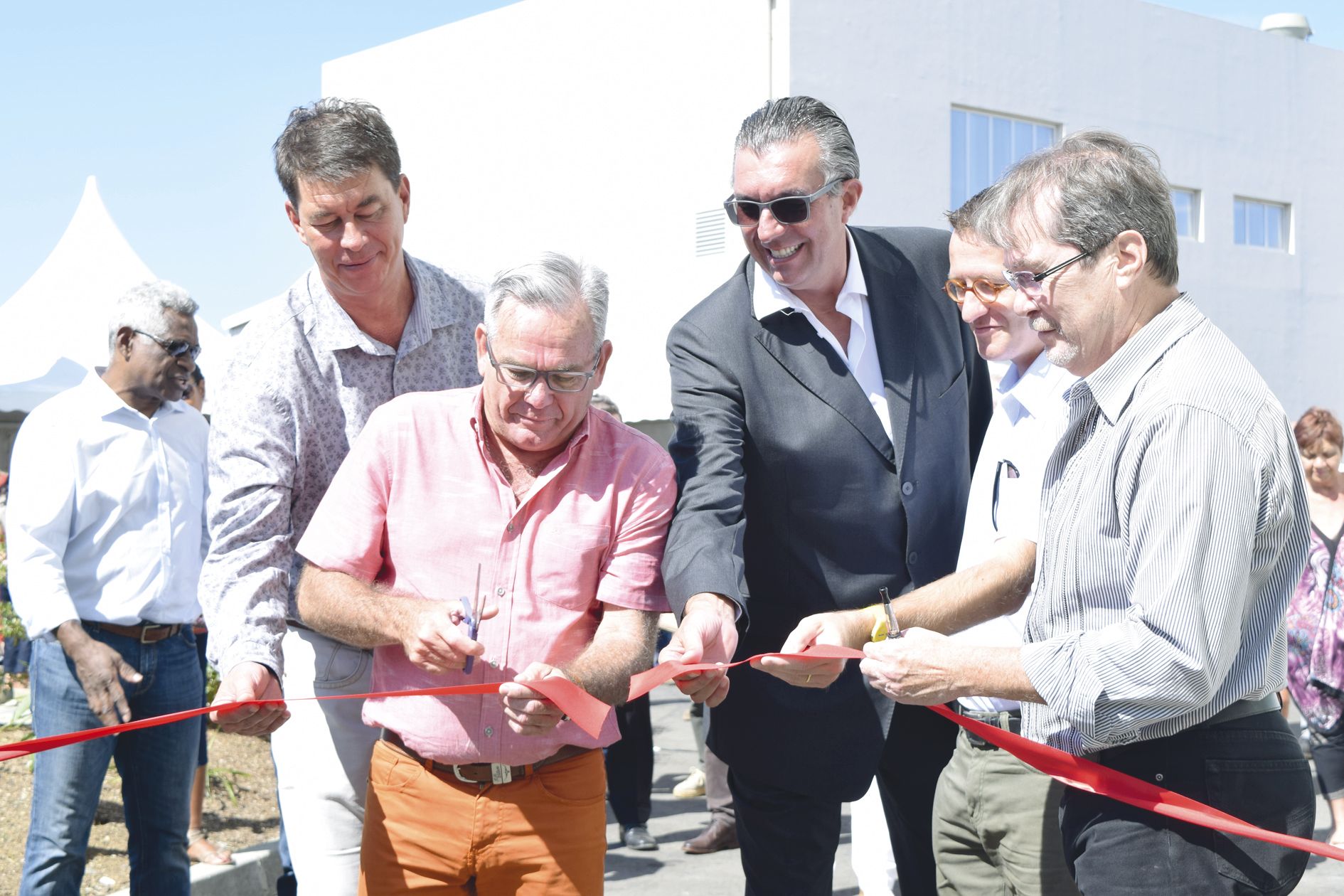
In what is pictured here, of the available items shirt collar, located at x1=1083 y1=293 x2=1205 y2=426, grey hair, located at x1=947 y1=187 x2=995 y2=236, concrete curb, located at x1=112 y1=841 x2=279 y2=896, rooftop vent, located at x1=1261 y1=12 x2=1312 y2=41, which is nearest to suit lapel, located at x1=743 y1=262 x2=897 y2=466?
grey hair, located at x1=947 y1=187 x2=995 y2=236

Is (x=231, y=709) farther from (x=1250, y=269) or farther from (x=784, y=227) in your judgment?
(x=1250, y=269)

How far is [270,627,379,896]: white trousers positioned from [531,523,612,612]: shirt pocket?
0.63 m

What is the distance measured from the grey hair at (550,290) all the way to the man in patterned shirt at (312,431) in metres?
0.52

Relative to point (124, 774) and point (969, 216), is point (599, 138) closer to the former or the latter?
point (124, 774)

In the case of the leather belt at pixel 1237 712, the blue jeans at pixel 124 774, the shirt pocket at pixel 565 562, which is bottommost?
the blue jeans at pixel 124 774

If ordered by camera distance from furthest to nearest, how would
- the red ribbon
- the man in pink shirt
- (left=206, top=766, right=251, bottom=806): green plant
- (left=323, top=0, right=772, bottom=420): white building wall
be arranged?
(left=323, top=0, right=772, bottom=420): white building wall, (left=206, top=766, right=251, bottom=806): green plant, the man in pink shirt, the red ribbon

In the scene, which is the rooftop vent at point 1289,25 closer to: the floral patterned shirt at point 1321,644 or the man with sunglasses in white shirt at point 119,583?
the floral patterned shirt at point 1321,644

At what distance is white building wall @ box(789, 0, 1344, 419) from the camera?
68.1ft

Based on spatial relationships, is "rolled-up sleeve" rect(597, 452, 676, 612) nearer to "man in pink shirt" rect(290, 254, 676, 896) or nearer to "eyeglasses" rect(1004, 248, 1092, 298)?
"man in pink shirt" rect(290, 254, 676, 896)

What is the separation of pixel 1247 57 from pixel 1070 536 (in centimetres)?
2734

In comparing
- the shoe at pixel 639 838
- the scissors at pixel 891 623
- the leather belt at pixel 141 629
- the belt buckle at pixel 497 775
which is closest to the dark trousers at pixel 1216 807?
the scissors at pixel 891 623

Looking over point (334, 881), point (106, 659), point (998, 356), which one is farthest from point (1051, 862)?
point (106, 659)

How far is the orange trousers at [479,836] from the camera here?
295 cm

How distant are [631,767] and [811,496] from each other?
4.27m
